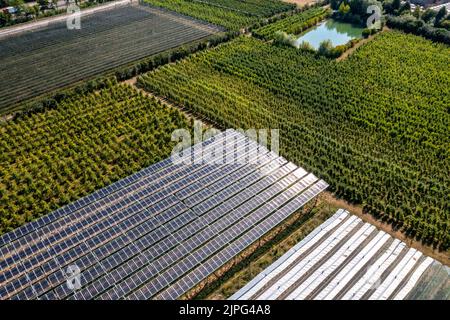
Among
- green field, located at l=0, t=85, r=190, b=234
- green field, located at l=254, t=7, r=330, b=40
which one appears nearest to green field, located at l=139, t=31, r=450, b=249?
green field, located at l=254, t=7, r=330, b=40

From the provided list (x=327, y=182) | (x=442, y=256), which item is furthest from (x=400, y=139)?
(x=442, y=256)

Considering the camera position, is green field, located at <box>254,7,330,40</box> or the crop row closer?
the crop row

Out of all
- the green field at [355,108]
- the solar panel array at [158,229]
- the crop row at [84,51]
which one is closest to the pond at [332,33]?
the green field at [355,108]

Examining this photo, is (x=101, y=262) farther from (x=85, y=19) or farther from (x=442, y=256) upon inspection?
(x=85, y=19)

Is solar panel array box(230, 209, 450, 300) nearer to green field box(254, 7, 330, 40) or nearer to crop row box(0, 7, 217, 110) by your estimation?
crop row box(0, 7, 217, 110)

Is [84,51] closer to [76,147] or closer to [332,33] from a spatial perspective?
[76,147]

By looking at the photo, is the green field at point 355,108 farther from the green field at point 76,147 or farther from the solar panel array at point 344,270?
the green field at point 76,147
